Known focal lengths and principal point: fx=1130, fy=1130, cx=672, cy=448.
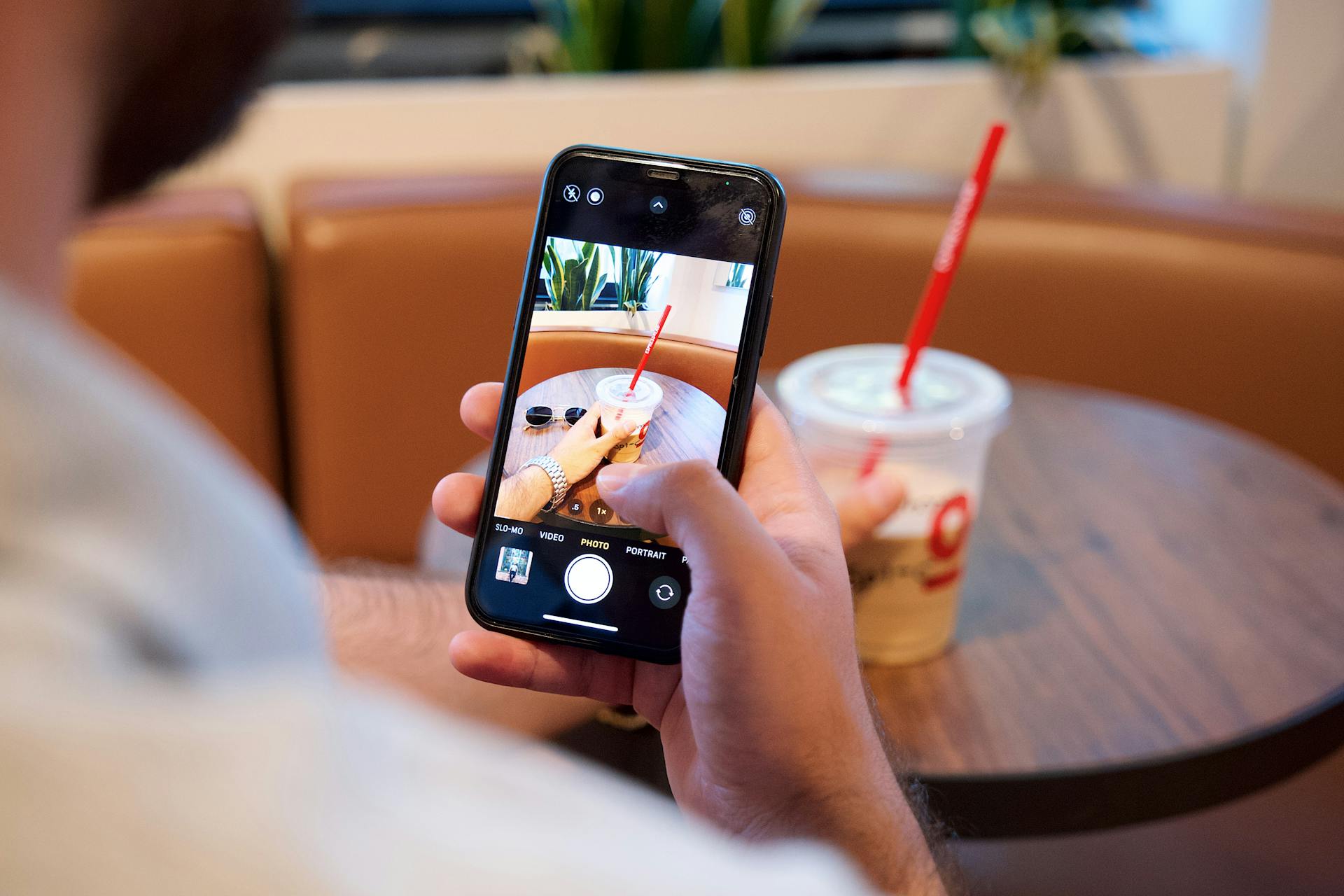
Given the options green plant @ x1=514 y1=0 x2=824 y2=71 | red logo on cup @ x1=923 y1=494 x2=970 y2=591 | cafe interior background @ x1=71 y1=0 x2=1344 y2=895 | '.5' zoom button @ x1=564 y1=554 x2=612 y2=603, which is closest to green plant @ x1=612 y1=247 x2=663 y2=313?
'.5' zoom button @ x1=564 y1=554 x2=612 y2=603

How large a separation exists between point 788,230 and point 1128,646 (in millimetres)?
715

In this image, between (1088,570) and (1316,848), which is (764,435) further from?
(1316,848)

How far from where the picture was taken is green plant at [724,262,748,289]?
1.69 feet

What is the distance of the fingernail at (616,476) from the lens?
470 mm

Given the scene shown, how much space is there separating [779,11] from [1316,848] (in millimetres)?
1123

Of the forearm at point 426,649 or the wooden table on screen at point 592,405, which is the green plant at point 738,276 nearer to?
the wooden table on screen at point 592,405

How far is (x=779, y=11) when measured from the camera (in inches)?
57.9

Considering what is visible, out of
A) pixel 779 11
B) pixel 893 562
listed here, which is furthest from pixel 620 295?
pixel 779 11

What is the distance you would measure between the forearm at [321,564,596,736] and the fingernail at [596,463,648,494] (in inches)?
11.0

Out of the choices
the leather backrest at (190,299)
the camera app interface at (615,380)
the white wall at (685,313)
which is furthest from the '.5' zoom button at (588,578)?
the leather backrest at (190,299)

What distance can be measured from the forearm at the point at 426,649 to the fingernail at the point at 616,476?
28 centimetres

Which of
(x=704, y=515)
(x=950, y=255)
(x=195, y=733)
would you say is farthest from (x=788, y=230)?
(x=195, y=733)

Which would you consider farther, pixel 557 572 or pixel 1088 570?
pixel 1088 570

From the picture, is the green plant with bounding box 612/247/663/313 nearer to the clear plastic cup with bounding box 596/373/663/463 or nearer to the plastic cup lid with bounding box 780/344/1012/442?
the clear plastic cup with bounding box 596/373/663/463
